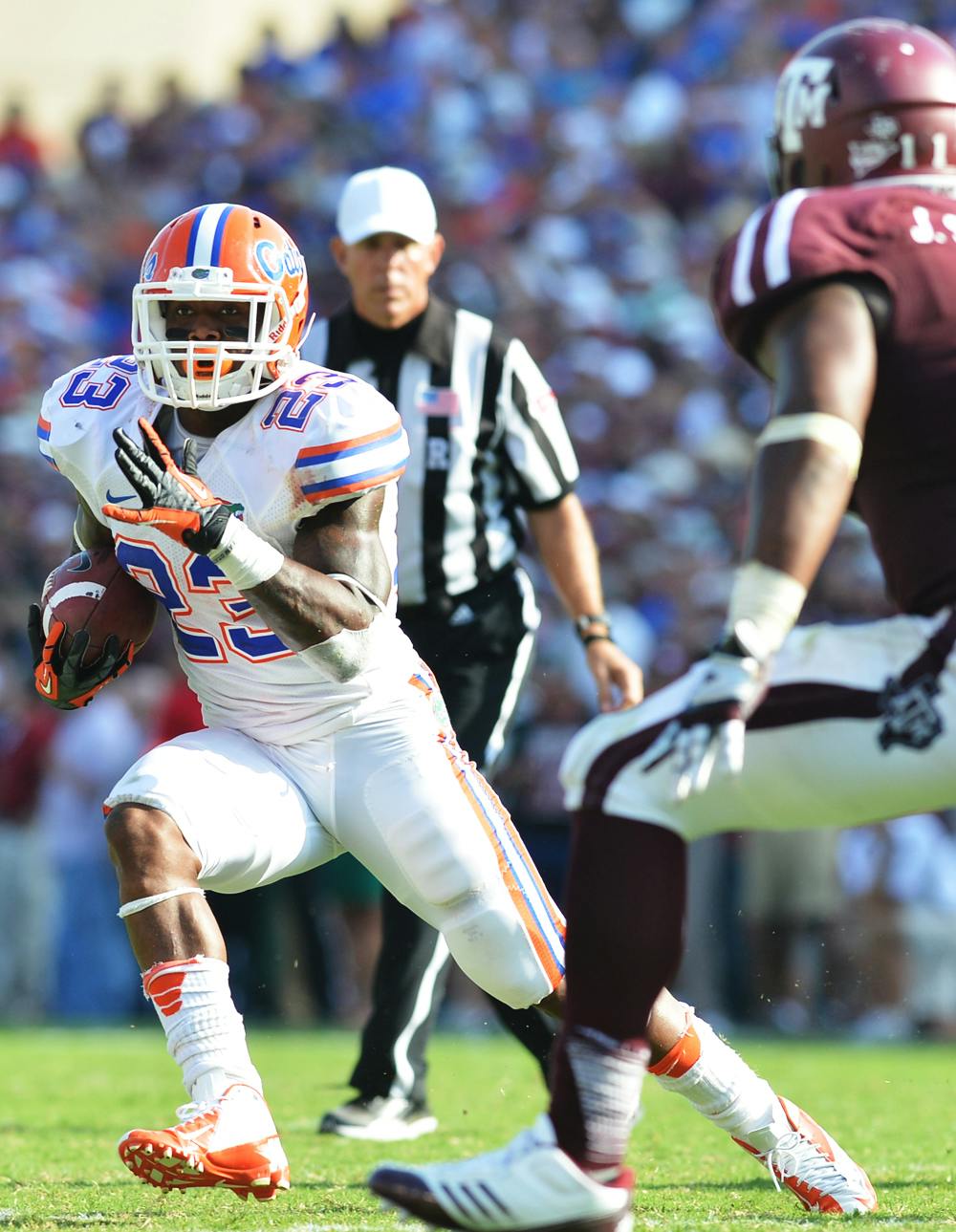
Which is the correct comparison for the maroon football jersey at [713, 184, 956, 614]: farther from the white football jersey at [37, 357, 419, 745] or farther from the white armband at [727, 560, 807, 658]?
the white football jersey at [37, 357, 419, 745]

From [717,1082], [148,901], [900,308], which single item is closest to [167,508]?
[148,901]

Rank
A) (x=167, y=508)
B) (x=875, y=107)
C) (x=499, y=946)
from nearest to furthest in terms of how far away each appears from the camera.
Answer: (x=875, y=107) → (x=167, y=508) → (x=499, y=946)

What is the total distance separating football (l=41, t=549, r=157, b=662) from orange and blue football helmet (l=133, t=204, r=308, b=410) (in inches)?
14.5

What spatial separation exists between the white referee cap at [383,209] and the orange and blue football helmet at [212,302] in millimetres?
1406

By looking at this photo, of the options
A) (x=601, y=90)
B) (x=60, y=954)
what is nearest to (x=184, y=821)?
(x=60, y=954)

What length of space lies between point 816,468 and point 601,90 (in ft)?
32.2

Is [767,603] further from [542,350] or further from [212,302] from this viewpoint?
[542,350]

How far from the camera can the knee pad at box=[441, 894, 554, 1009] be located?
135 inches

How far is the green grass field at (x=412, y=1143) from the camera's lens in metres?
3.36

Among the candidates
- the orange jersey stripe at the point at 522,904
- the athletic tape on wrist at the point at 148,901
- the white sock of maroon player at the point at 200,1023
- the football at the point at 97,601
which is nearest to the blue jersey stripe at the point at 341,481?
the football at the point at 97,601

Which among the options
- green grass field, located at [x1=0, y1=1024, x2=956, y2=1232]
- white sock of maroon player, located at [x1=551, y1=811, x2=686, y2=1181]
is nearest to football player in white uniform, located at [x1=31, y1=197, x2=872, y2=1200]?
green grass field, located at [x1=0, y1=1024, x2=956, y2=1232]

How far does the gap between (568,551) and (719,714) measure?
7.73ft

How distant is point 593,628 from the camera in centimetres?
466

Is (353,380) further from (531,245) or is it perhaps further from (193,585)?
(531,245)
